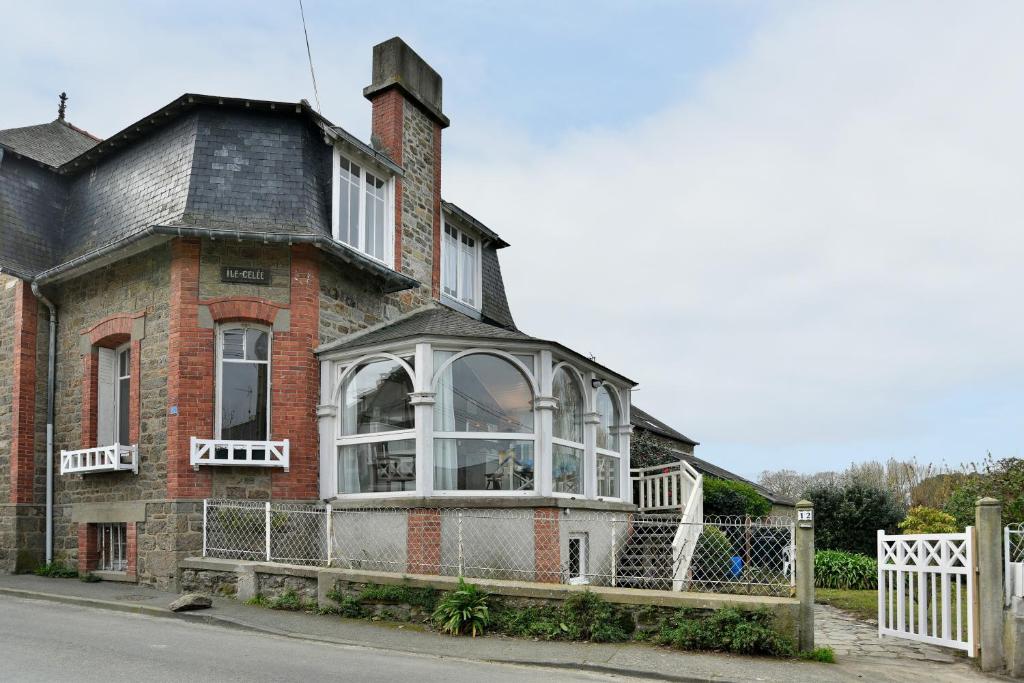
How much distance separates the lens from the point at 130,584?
14133 millimetres

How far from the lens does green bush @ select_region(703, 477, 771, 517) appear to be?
2119 cm

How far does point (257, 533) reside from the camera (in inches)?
529

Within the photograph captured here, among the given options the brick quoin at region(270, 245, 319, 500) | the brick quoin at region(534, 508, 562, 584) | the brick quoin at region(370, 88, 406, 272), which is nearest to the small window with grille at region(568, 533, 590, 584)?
the brick quoin at region(534, 508, 562, 584)

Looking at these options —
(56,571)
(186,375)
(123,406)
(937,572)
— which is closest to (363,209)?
(186,375)

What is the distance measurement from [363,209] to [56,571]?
8.08m

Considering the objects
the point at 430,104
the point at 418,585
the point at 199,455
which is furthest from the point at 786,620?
the point at 430,104

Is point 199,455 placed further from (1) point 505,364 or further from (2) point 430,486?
(1) point 505,364

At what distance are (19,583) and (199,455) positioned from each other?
12.2ft

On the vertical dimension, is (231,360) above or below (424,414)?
above

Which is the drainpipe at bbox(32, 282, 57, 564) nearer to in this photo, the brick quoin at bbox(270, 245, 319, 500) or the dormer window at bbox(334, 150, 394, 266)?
the brick quoin at bbox(270, 245, 319, 500)

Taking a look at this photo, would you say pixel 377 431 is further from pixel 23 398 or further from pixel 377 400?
pixel 23 398

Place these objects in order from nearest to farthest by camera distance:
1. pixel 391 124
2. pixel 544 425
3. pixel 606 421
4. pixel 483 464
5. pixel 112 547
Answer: pixel 483 464 < pixel 544 425 < pixel 112 547 < pixel 606 421 < pixel 391 124

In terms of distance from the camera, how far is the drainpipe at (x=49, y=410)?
52.5 ft

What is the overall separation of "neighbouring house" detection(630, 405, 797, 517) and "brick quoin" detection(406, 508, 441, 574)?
8282mm
